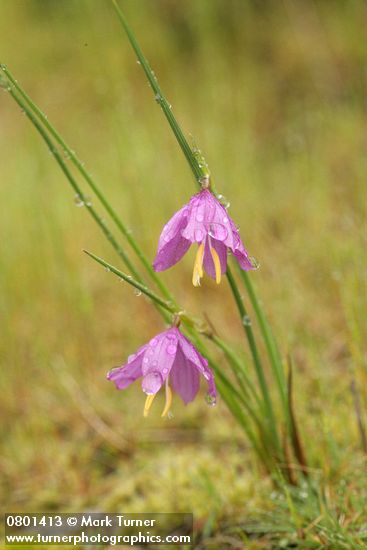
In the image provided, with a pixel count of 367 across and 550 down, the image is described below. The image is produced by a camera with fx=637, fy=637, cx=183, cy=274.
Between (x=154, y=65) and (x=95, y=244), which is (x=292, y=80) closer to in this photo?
(x=154, y=65)

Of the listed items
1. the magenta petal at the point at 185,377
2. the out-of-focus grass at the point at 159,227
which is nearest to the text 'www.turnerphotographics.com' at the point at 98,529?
the out-of-focus grass at the point at 159,227

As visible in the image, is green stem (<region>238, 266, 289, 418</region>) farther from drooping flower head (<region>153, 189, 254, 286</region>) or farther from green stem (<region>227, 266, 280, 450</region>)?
drooping flower head (<region>153, 189, 254, 286</region>)

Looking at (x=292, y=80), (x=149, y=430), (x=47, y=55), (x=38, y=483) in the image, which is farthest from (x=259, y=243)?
(x=47, y=55)

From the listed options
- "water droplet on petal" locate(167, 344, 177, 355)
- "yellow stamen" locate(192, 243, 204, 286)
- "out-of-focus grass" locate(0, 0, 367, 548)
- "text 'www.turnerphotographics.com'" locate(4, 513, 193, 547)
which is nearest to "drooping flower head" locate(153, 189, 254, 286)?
"yellow stamen" locate(192, 243, 204, 286)

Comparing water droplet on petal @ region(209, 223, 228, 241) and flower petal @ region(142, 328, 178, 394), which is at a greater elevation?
water droplet on petal @ region(209, 223, 228, 241)

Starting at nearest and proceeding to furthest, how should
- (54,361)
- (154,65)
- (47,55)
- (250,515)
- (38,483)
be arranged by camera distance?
(250,515)
(38,483)
(54,361)
(154,65)
(47,55)

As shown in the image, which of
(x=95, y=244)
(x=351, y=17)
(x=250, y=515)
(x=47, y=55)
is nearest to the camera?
(x=250, y=515)
